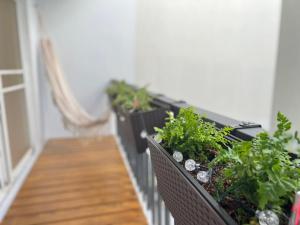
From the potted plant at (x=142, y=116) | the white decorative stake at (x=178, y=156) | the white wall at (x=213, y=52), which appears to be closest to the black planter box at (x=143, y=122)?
the potted plant at (x=142, y=116)

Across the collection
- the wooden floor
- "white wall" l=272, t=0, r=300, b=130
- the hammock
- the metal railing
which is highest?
"white wall" l=272, t=0, r=300, b=130

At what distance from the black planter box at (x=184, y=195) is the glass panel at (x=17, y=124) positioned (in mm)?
1837

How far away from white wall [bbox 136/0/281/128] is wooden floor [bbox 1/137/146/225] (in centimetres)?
171

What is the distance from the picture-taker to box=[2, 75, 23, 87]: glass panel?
2.37m

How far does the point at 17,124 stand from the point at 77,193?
3.29 feet

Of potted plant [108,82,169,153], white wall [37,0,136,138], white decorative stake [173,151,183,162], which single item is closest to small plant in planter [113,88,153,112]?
potted plant [108,82,169,153]

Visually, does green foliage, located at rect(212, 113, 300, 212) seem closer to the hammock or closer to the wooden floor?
the wooden floor

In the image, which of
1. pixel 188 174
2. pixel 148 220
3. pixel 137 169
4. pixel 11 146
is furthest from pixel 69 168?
pixel 188 174

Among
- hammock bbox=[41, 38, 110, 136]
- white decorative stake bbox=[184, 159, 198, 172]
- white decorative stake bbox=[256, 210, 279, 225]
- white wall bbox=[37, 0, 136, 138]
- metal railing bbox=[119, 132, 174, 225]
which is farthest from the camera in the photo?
white wall bbox=[37, 0, 136, 138]

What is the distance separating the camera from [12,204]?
2.15 meters

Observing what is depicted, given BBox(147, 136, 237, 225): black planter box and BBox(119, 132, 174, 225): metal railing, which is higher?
BBox(147, 136, 237, 225): black planter box

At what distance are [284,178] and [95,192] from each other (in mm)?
1965

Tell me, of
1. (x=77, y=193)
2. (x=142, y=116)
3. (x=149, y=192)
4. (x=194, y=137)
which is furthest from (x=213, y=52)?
(x=194, y=137)

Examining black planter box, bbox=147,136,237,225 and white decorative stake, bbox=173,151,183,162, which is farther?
white decorative stake, bbox=173,151,183,162
